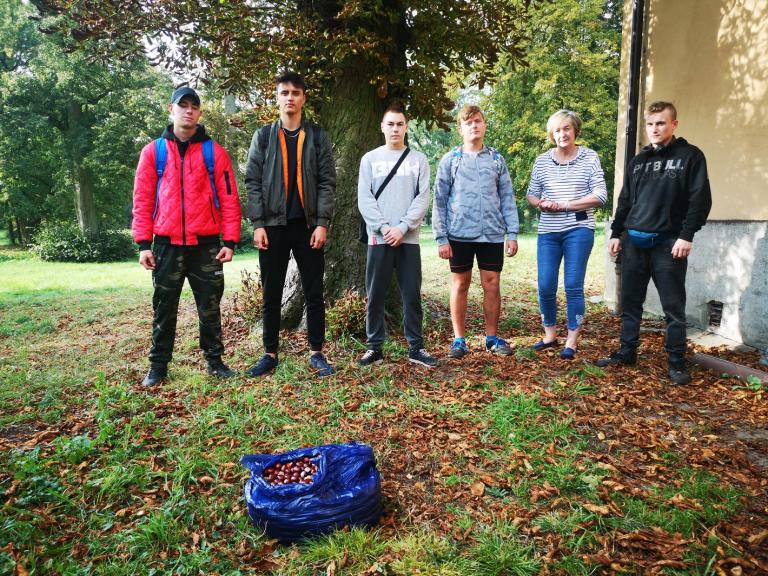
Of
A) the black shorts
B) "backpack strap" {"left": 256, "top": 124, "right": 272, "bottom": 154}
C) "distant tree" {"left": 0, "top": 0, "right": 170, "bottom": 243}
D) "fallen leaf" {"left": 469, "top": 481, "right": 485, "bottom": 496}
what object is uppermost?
"distant tree" {"left": 0, "top": 0, "right": 170, "bottom": 243}

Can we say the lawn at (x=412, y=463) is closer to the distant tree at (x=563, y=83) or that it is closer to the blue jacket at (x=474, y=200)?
the blue jacket at (x=474, y=200)

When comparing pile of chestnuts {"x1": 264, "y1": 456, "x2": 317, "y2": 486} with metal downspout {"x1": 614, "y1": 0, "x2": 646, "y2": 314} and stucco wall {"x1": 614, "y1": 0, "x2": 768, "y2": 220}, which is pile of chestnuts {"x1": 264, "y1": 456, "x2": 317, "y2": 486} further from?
metal downspout {"x1": 614, "y1": 0, "x2": 646, "y2": 314}

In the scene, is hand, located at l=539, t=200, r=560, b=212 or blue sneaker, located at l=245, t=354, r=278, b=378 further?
hand, located at l=539, t=200, r=560, b=212

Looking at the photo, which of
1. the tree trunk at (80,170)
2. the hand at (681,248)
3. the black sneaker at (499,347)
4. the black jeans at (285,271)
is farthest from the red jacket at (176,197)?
the tree trunk at (80,170)

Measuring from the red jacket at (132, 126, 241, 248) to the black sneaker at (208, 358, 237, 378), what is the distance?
1118 mm

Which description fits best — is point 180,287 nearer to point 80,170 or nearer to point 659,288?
point 659,288

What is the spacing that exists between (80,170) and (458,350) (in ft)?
79.9

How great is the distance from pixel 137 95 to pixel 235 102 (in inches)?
200

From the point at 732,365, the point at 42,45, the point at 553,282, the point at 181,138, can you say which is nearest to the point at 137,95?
the point at 42,45

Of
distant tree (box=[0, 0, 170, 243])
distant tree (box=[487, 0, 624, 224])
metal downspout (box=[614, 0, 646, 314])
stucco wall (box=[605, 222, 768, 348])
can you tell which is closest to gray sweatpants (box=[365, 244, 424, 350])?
stucco wall (box=[605, 222, 768, 348])

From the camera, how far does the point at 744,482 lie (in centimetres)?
272

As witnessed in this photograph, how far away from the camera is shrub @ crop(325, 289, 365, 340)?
519cm

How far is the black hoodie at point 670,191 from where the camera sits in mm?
3982

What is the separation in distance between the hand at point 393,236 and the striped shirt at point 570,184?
4.57 ft
